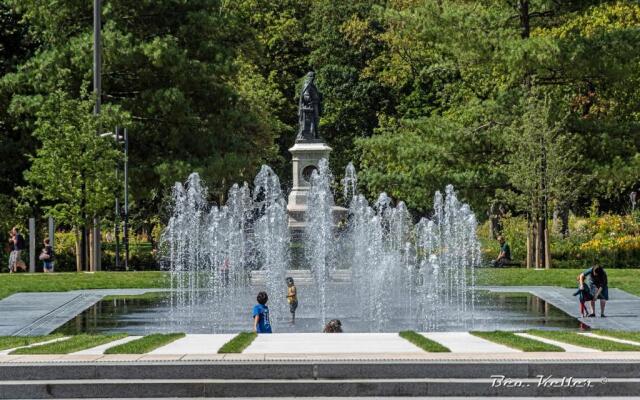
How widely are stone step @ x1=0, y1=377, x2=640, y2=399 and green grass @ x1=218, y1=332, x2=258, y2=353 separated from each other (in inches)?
101

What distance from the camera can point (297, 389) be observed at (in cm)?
1492

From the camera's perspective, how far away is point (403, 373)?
1534cm

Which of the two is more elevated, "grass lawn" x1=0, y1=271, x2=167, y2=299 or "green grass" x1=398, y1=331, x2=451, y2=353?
"grass lawn" x1=0, y1=271, x2=167, y2=299

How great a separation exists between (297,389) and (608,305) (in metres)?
15.1

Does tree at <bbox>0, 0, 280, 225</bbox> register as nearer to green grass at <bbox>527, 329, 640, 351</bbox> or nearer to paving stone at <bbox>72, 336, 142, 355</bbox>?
paving stone at <bbox>72, 336, 142, 355</bbox>

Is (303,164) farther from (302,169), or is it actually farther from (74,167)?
(74,167)

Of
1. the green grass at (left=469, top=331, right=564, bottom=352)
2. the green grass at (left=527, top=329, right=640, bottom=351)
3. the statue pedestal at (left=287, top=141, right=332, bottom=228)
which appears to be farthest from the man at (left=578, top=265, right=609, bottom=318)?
the statue pedestal at (left=287, top=141, right=332, bottom=228)

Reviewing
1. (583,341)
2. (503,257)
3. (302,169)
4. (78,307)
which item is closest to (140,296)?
(78,307)

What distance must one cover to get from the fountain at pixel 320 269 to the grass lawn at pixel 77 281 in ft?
2.64

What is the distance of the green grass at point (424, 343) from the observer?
17438mm

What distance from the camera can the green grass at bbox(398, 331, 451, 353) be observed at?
1744cm

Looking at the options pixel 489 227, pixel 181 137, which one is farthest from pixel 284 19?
pixel 181 137

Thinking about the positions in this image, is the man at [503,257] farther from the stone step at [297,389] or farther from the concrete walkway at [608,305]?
the stone step at [297,389]

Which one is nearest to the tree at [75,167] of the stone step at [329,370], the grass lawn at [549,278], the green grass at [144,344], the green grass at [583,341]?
the grass lawn at [549,278]
